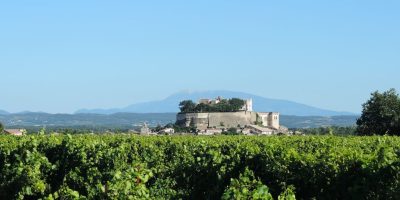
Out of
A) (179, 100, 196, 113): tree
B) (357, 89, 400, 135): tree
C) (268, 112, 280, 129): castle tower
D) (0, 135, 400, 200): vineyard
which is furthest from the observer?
(179, 100, 196, 113): tree

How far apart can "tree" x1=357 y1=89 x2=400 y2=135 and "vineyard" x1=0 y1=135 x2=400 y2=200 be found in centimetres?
4812

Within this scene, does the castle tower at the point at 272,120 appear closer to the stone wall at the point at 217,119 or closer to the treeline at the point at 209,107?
the treeline at the point at 209,107

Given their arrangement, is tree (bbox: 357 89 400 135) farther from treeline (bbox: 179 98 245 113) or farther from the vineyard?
treeline (bbox: 179 98 245 113)

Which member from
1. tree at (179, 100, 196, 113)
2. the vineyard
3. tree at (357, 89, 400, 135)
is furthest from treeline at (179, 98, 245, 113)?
the vineyard

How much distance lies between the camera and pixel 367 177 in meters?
9.41

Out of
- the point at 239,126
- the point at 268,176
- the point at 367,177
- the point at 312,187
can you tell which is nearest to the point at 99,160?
the point at 268,176

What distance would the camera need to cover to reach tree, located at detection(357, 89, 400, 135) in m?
62.3

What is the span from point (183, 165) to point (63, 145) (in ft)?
15.5

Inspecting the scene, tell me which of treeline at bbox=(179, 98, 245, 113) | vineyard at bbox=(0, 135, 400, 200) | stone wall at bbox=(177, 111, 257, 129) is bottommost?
vineyard at bbox=(0, 135, 400, 200)

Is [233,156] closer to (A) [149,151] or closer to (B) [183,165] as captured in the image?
(B) [183,165]

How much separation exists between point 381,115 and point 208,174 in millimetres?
53152

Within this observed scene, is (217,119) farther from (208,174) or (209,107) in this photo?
(208,174)

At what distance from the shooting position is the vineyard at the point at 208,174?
902 cm

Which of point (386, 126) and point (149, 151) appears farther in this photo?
point (386, 126)
